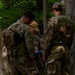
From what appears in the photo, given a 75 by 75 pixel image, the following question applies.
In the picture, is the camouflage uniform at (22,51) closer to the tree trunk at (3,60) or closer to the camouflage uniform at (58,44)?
the camouflage uniform at (58,44)

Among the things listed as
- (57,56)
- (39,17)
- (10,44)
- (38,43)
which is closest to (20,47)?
(10,44)

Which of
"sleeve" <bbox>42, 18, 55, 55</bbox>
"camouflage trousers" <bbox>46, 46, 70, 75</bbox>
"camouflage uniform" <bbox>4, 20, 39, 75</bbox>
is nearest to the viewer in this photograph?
"sleeve" <bbox>42, 18, 55, 55</bbox>

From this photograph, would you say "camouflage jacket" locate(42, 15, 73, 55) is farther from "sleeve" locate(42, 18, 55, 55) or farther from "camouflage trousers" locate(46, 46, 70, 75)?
"camouflage trousers" locate(46, 46, 70, 75)

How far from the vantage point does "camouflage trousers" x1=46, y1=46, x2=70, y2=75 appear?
7609 mm

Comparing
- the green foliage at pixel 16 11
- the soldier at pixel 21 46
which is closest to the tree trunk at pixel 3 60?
the soldier at pixel 21 46

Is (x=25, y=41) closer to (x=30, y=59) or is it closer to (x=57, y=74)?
(x=30, y=59)

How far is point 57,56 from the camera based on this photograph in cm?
762

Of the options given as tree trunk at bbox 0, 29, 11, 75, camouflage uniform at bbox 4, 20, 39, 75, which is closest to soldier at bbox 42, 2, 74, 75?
camouflage uniform at bbox 4, 20, 39, 75

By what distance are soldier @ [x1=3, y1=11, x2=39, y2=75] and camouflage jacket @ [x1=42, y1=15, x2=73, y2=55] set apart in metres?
0.37

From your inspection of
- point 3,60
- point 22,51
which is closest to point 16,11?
point 22,51

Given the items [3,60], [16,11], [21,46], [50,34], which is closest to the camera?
[3,60]

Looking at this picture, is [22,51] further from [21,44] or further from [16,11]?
[16,11]

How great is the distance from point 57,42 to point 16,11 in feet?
25.1

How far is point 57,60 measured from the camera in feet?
25.1
